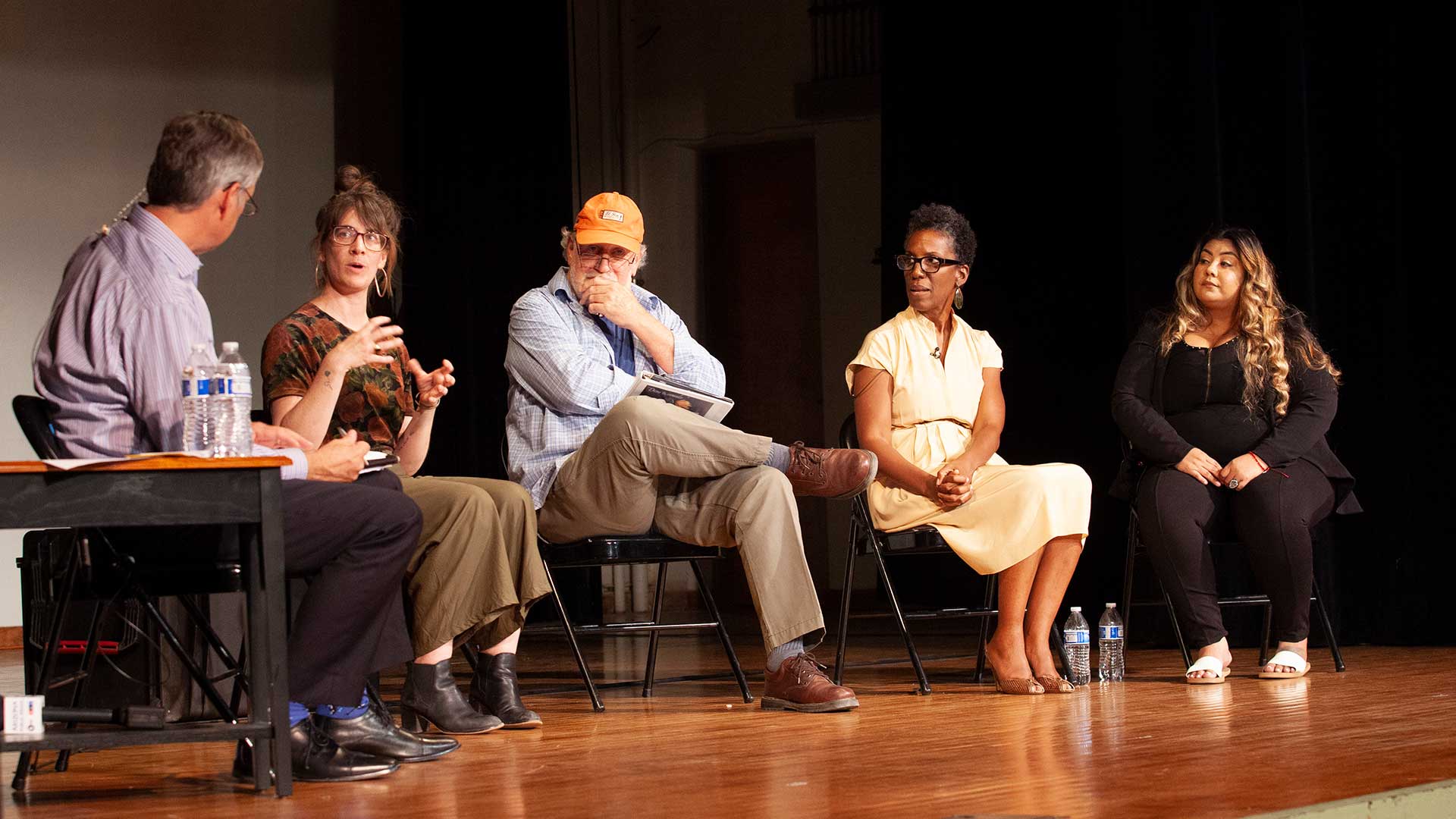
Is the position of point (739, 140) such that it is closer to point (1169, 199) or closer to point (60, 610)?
point (1169, 199)

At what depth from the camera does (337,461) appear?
2.49 metres

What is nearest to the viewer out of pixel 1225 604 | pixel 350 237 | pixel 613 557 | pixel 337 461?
pixel 337 461

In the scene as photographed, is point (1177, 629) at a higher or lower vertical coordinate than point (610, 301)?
lower

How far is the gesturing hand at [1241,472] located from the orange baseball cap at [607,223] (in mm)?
1639

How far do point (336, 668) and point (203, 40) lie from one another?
5.54 m

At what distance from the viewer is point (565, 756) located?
104 inches

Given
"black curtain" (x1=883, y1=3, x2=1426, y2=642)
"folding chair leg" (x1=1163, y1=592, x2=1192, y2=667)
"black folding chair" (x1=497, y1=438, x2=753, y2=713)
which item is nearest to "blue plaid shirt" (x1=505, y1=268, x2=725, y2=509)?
"black folding chair" (x1=497, y1=438, x2=753, y2=713)

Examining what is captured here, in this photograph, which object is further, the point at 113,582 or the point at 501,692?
the point at 501,692

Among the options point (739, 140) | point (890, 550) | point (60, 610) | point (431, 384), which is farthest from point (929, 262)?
point (739, 140)

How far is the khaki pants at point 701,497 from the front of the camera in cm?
328

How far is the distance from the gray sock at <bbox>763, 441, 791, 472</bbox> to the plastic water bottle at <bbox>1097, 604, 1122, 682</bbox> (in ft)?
3.32

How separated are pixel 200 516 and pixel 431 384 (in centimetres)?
88

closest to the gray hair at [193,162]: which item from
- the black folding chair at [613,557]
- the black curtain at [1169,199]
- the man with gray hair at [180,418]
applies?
the man with gray hair at [180,418]

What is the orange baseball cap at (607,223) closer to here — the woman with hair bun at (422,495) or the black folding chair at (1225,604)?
the woman with hair bun at (422,495)
